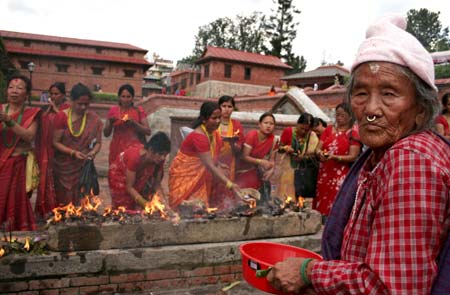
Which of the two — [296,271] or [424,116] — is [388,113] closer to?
[424,116]

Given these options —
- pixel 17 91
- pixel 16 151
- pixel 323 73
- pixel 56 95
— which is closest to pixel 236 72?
pixel 323 73

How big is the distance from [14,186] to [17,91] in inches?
48.7

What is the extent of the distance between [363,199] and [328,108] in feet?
43.5

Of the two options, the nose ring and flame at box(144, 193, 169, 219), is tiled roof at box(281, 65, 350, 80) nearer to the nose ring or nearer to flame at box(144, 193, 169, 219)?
flame at box(144, 193, 169, 219)

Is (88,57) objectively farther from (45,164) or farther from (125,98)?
(45,164)

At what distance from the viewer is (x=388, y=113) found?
1.24 m

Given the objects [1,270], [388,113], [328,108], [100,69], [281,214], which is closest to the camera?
[388,113]

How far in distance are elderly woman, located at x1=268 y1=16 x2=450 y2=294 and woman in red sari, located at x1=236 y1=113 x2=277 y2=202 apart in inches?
179

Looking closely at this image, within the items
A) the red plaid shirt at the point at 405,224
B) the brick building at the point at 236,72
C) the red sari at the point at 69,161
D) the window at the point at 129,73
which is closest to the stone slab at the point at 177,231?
the red sari at the point at 69,161

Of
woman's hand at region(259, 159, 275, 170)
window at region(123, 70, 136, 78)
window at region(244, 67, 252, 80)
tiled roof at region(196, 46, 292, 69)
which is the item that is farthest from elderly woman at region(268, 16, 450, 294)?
window at region(244, 67, 252, 80)

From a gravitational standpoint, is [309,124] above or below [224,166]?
above

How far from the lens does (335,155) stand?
548 cm

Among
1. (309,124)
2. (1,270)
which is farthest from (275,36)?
(1,270)

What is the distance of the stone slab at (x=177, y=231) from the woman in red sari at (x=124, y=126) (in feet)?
7.61
